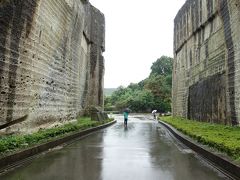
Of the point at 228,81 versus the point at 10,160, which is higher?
the point at 228,81

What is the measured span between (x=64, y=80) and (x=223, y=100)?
24.3 feet

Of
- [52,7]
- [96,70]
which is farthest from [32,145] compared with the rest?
[96,70]

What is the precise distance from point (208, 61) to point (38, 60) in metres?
11.0

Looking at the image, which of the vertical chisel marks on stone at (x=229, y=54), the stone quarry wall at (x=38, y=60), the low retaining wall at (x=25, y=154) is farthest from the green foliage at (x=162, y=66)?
the low retaining wall at (x=25, y=154)

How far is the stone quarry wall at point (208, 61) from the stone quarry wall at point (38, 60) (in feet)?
23.3

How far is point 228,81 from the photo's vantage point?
14898 mm

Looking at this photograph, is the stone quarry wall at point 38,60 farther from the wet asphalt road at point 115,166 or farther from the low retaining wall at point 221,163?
the low retaining wall at point 221,163

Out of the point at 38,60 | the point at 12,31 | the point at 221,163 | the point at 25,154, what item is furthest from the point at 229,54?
the point at 25,154

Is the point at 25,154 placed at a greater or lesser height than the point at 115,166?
greater

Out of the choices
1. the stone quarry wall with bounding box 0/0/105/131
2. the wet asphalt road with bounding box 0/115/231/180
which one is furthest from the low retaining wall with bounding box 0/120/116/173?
the stone quarry wall with bounding box 0/0/105/131

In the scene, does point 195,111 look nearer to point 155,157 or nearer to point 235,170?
point 155,157

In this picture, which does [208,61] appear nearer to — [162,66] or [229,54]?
[229,54]

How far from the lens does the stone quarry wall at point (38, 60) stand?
889 centimetres

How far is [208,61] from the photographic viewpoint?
18984mm
